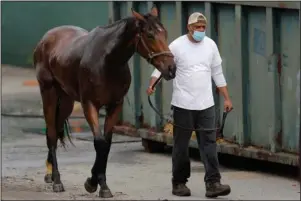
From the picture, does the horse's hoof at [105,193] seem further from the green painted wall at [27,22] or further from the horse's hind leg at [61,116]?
the green painted wall at [27,22]

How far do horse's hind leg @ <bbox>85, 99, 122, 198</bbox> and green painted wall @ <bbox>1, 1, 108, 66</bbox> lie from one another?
11.1m

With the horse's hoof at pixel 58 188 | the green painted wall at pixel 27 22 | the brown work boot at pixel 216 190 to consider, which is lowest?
the green painted wall at pixel 27 22

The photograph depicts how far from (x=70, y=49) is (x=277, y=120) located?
2263 millimetres

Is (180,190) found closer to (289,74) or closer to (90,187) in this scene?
(90,187)

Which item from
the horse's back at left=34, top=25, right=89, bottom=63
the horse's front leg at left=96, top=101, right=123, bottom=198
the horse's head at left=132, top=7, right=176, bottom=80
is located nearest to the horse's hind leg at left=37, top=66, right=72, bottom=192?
the horse's back at left=34, top=25, right=89, bottom=63

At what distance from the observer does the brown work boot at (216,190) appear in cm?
1044

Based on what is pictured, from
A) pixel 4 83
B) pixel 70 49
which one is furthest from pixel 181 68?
pixel 4 83

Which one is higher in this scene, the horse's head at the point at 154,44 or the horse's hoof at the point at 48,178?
the horse's head at the point at 154,44

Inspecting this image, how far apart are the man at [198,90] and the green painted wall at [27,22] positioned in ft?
37.1

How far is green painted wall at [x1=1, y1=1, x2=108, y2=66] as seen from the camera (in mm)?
21831

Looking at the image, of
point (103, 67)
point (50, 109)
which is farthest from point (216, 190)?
point (50, 109)

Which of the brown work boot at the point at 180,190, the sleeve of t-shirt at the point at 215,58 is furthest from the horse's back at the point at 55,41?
the brown work boot at the point at 180,190

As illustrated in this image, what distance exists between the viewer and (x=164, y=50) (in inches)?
395

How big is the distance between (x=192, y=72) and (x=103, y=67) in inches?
32.9
